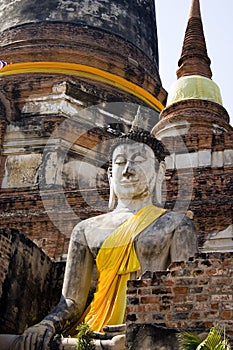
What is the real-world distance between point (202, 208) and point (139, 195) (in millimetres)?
3234

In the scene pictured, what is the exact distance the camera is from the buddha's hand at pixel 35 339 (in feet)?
20.5

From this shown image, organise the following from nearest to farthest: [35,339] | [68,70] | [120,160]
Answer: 1. [35,339]
2. [120,160]
3. [68,70]

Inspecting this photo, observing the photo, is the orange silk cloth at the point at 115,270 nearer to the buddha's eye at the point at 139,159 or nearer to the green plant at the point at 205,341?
the buddha's eye at the point at 139,159

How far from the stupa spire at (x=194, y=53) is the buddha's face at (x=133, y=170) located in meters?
7.99

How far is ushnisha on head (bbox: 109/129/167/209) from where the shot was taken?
7508 mm

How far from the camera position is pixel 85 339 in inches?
237

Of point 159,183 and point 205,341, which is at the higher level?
point 159,183

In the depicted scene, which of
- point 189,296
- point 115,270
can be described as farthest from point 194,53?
point 189,296

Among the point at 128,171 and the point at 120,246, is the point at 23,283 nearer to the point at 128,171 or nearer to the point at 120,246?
the point at 120,246

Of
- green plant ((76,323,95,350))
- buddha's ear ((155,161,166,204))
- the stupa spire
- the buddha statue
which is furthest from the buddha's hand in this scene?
the stupa spire

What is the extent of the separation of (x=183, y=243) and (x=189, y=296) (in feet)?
5.70

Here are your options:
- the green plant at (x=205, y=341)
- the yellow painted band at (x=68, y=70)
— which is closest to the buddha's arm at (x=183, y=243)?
the green plant at (x=205, y=341)

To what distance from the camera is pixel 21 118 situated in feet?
48.3

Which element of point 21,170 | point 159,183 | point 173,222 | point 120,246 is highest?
point 21,170
